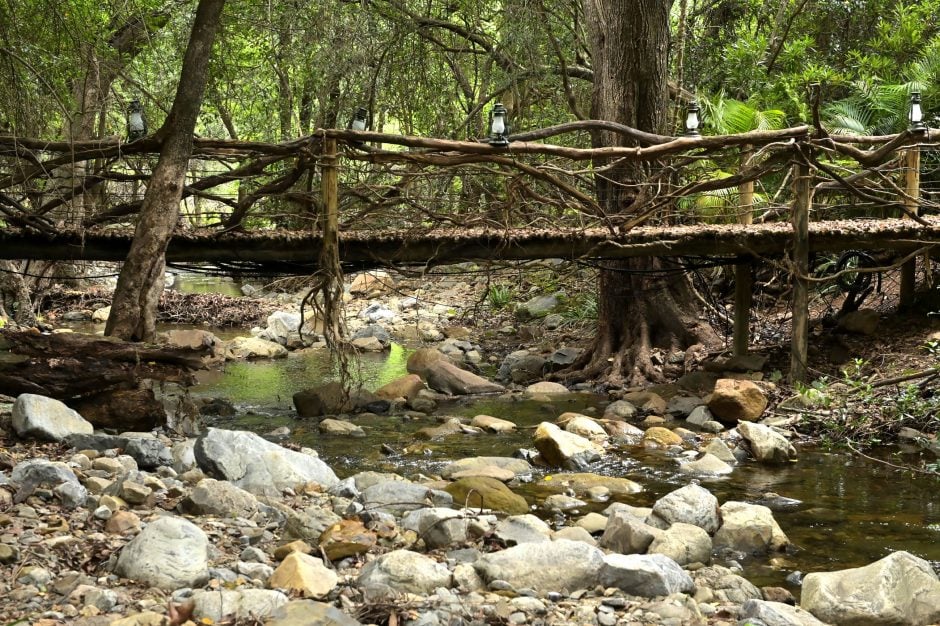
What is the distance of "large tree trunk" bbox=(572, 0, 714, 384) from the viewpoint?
9.06 meters

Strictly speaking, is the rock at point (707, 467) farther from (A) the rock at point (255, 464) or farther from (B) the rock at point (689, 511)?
(A) the rock at point (255, 464)

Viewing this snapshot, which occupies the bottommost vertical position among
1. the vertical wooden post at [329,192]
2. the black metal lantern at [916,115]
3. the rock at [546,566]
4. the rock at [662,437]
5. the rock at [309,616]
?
the rock at [662,437]

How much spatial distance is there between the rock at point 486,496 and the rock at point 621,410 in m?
2.75

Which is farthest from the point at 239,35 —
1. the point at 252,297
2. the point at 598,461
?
the point at 598,461

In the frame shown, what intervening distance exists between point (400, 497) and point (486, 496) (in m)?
0.46

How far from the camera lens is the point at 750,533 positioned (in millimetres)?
4562

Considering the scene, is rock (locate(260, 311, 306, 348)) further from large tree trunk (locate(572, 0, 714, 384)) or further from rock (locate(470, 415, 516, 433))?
rock (locate(470, 415, 516, 433))

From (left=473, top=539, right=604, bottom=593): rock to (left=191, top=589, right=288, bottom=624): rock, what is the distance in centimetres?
92

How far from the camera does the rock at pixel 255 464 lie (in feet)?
16.7

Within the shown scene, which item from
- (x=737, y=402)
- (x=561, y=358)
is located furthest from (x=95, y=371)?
(x=561, y=358)

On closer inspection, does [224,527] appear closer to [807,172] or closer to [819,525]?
[819,525]

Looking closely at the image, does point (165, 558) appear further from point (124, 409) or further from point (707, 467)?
point (707, 467)

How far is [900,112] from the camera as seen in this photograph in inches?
445

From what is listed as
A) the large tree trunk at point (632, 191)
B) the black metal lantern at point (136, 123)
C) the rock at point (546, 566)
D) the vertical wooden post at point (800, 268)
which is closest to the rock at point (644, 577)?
the rock at point (546, 566)
